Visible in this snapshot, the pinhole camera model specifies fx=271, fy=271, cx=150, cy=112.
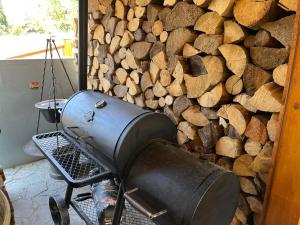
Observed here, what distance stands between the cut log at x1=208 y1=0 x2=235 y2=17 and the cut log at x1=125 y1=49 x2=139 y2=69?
66cm

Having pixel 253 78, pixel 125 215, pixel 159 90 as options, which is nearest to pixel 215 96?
pixel 253 78

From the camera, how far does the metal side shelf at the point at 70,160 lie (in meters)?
1.23

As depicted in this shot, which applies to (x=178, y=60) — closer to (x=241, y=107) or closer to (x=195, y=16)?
(x=195, y=16)

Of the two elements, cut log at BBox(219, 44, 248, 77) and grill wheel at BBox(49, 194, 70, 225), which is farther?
grill wheel at BBox(49, 194, 70, 225)

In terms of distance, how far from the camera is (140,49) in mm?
1708

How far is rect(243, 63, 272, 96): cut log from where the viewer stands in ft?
3.70

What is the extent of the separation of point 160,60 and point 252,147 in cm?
71

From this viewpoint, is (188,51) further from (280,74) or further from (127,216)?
(127,216)

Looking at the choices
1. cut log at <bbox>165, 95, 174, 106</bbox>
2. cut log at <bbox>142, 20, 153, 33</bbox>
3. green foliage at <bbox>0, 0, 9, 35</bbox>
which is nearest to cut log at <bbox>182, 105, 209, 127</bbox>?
cut log at <bbox>165, 95, 174, 106</bbox>

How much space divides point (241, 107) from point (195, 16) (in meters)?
Result: 0.50

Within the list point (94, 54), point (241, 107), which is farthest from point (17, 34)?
point (241, 107)

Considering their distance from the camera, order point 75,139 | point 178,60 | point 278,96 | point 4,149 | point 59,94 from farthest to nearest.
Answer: point 59,94 < point 4,149 < point 75,139 < point 178,60 < point 278,96

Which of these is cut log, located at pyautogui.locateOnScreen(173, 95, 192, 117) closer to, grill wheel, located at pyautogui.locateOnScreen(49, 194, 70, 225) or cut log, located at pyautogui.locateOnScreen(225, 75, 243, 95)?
cut log, located at pyautogui.locateOnScreen(225, 75, 243, 95)

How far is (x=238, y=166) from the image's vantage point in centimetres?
129
